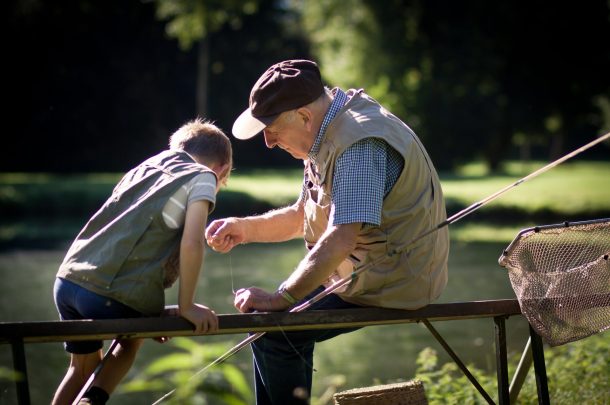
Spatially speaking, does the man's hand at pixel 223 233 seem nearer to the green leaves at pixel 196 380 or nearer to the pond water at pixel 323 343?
the pond water at pixel 323 343

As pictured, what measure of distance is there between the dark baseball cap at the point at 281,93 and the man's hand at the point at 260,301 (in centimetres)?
57

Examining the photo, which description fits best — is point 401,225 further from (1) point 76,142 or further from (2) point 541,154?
(2) point 541,154

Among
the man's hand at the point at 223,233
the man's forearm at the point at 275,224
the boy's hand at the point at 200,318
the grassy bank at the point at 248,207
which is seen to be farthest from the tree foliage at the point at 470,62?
the boy's hand at the point at 200,318

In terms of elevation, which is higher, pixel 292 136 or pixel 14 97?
pixel 292 136

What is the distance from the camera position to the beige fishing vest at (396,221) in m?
3.24

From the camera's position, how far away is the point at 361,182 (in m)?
3.10

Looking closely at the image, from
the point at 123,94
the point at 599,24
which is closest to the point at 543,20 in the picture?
the point at 599,24

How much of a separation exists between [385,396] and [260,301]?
0.69 meters

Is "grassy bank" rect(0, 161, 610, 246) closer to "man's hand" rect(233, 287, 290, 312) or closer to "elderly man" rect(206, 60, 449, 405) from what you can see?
"elderly man" rect(206, 60, 449, 405)

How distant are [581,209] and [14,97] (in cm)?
2051

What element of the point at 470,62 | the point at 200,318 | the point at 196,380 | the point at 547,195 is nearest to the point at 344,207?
the point at 200,318

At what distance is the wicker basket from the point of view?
3.49 m

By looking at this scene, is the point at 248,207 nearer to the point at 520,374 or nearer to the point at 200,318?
the point at 520,374

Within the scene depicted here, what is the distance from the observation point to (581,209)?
20656 millimetres
